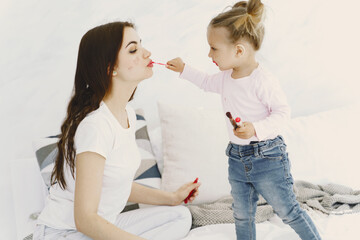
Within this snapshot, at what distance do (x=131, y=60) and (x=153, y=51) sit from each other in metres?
0.84

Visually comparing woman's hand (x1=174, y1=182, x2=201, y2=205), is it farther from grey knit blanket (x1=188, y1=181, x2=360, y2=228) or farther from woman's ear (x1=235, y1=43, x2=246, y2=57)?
woman's ear (x1=235, y1=43, x2=246, y2=57)

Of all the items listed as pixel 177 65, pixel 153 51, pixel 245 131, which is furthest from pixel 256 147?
pixel 153 51

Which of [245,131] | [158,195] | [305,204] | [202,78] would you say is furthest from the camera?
[305,204]

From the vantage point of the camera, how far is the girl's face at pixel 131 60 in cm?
134

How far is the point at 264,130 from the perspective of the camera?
4.05ft

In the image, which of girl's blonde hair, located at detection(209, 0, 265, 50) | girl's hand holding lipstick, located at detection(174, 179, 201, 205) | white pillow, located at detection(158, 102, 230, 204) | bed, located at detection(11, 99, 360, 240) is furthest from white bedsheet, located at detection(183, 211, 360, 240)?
girl's blonde hair, located at detection(209, 0, 265, 50)

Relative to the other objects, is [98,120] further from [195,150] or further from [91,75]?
[195,150]

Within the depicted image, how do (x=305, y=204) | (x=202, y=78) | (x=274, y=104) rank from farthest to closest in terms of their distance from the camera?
(x=305, y=204), (x=202, y=78), (x=274, y=104)

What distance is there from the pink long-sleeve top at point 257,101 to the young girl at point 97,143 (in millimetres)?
280

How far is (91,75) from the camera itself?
4.31 ft

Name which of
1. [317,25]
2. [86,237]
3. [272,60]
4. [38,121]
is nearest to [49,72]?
[38,121]

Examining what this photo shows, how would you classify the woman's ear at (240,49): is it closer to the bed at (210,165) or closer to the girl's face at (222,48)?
the girl's face at (222,48)

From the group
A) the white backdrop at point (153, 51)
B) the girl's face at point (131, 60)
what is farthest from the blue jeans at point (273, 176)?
the white backdrop at point (153, 51)

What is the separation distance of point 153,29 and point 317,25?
95cm
